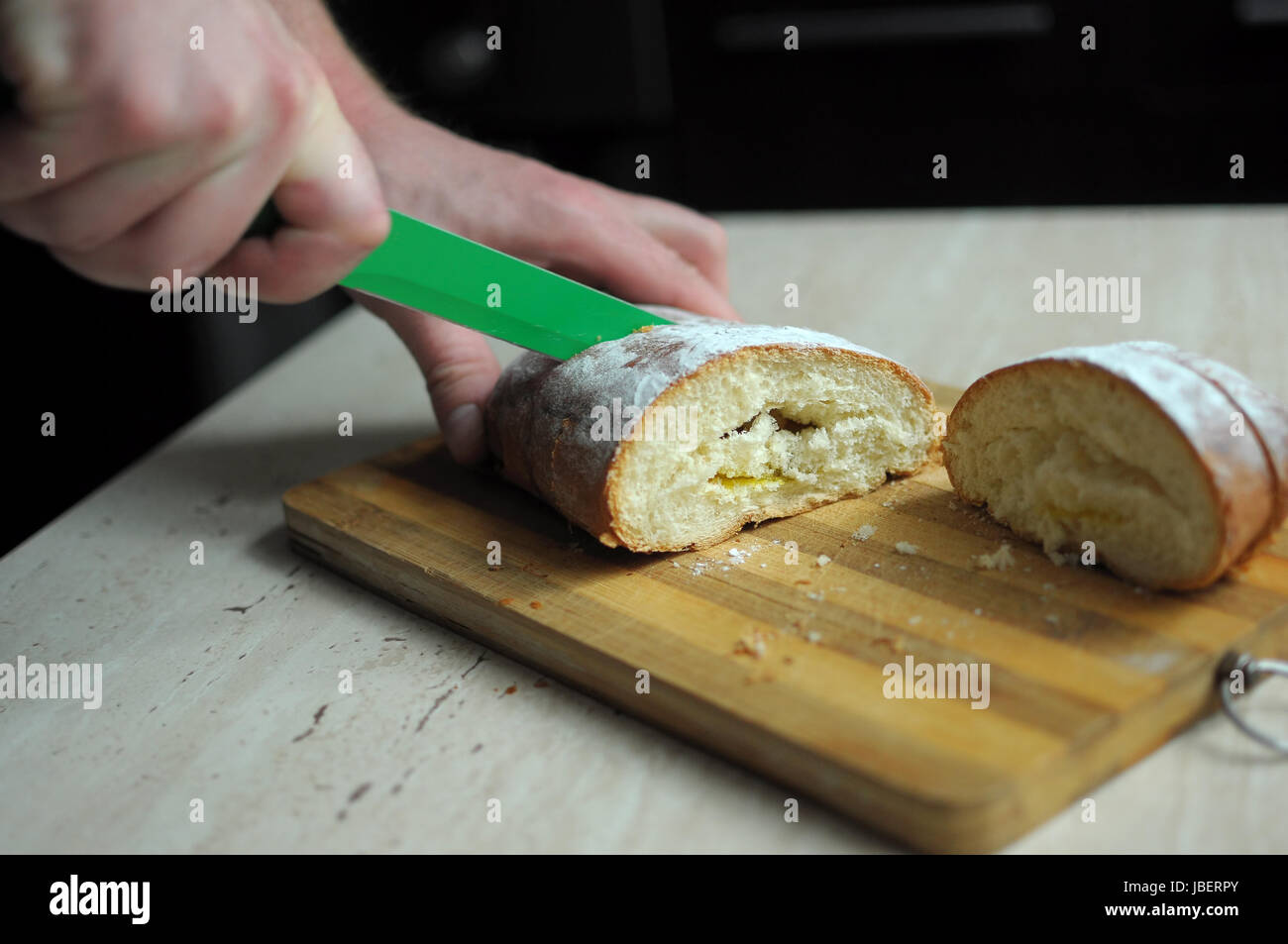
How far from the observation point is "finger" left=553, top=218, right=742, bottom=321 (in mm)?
2400

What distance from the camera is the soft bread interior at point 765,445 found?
1.85 m

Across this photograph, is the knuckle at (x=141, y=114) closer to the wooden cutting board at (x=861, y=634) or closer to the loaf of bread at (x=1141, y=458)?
the wooden cutting board at (x=861, y=634)

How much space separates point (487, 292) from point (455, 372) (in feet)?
1.49

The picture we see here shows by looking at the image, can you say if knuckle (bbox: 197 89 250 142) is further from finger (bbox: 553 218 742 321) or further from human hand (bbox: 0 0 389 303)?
finger (bbox: 553 218 742 321)

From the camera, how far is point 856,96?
5.33 meters

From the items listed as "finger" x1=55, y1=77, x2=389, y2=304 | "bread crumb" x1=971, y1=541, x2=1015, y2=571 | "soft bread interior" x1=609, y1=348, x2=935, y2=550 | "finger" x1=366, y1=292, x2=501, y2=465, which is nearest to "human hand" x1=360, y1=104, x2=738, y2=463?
"finger" x1=366, y1=292, x2=501, y2=465

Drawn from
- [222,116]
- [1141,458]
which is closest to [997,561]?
[1141,458]

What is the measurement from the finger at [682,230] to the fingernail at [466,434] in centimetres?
63

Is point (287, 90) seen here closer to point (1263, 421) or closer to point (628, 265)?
point (628, 265)

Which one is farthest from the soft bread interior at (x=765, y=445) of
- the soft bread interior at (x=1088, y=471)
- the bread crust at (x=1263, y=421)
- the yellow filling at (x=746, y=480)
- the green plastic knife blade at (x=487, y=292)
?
the bread crust at (x=1263, y=421)

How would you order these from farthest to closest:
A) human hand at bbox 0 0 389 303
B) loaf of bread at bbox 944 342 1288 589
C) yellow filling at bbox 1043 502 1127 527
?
1. yellow filling at bbox 1043 502 1127 527
2. loaf of bread at bbox 944 342 1288 589
3. human hand at bbox 0 0 389 303

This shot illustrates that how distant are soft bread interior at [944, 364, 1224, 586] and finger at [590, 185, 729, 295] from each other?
96cm

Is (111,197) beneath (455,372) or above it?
above
